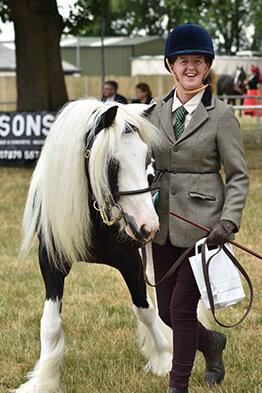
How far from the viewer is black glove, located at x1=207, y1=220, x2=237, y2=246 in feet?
11.5

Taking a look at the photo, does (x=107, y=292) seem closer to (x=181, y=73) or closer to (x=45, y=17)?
(x=181, y=73)

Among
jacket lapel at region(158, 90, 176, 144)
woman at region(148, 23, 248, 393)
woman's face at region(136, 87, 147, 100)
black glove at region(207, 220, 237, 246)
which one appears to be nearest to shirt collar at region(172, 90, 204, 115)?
woman at region(148, 23, 248, 393)

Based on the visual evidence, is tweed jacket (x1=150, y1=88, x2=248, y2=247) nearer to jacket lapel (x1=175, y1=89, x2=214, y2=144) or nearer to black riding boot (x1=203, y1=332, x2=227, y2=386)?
jacket lapel (x1=175, y1=89, x2=214, y2=144)

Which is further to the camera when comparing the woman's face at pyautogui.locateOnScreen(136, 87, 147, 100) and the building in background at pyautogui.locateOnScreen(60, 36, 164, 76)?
the building in background at pyautogui.locateOnScreen(60, 36, 164, 76)

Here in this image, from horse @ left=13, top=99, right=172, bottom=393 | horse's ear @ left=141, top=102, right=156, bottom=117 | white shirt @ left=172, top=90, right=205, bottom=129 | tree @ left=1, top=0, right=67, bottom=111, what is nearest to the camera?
horse @ left=13, top=99, right=172, bottom=393

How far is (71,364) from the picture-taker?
463cm

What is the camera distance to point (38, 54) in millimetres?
15445

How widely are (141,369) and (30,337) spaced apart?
92 centimetres

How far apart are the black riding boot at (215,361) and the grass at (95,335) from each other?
6cm

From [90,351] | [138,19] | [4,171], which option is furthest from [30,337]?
[138,19]

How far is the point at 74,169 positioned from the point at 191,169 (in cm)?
55

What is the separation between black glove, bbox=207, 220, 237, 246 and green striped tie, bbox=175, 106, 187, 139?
49 centimetres

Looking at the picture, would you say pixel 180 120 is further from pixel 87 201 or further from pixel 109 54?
pixel 109 54

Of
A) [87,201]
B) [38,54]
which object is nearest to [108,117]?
[87,201]
